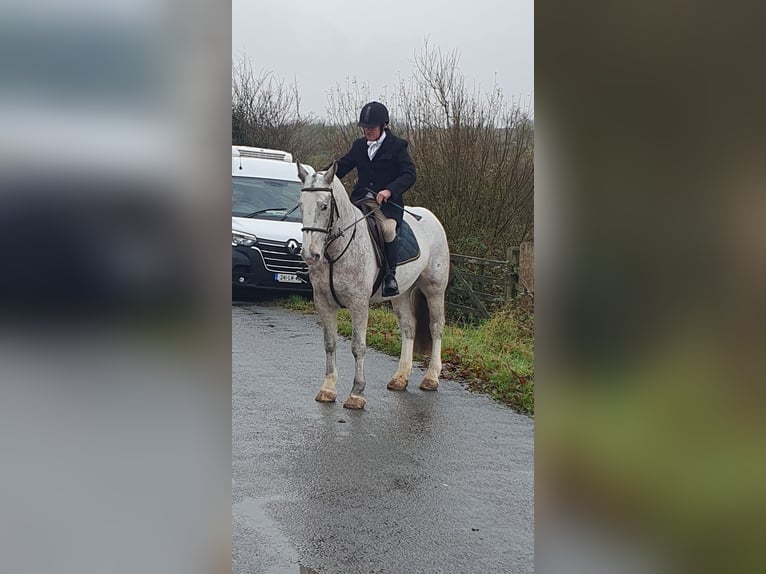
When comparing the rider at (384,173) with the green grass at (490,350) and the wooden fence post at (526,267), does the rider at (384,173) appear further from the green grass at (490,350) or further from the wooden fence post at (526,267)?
the wooden fence post at (526,267)

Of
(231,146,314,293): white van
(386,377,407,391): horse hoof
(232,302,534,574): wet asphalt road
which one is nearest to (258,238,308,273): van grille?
(231,146,314,293): white van

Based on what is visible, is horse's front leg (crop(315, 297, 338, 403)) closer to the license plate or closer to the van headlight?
the van headlight

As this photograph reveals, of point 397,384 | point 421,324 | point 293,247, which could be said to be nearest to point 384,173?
point 421,324

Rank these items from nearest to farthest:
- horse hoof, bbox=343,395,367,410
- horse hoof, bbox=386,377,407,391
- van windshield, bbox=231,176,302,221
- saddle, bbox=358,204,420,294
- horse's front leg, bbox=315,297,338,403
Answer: horse hoof, bbox=343,395,367,410 < horse's front leg, bbox=315,297,338,403 < saddle, bbox=358,204,420,294 < horse hoof, bbox=386,377,407,391 < van windshield, bbox=231,176,302,221

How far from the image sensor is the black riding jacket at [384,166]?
7.67m

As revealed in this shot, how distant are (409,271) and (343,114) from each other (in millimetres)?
7185

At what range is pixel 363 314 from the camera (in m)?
7.30

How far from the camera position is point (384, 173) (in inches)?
307

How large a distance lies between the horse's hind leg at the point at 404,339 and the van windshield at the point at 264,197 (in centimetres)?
515

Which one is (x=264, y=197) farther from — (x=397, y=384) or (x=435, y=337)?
(x=397, y=384)

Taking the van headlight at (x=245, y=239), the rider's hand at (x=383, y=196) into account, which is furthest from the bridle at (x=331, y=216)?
the van headlight at (x=245, y=239)

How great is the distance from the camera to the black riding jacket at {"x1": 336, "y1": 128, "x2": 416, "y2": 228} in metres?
7.67
